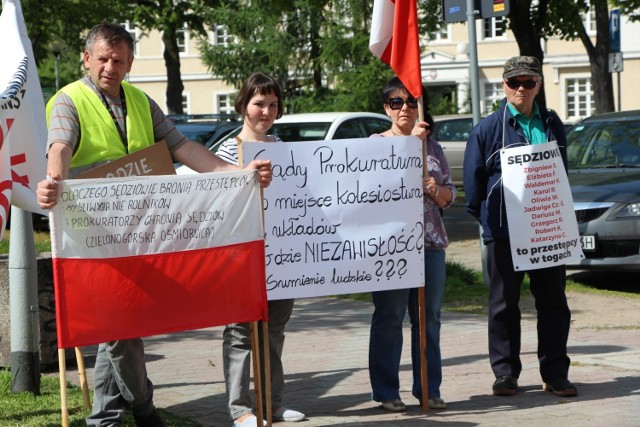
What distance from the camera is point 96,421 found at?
577cm

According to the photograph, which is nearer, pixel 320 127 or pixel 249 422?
pixel 249 422

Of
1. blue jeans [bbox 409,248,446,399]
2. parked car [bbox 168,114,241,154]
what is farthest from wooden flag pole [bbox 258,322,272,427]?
parked car [bbox 168,114,241,154]

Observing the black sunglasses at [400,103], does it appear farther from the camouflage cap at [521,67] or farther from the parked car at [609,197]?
the parked car at [609,197]

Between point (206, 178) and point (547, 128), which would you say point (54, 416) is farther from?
point (547, 128)

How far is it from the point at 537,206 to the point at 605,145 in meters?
6.42

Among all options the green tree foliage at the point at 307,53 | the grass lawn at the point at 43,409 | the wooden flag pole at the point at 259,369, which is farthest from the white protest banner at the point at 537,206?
the green tree foliage at the point at 307,53

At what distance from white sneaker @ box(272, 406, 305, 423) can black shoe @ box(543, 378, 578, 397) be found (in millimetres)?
1582

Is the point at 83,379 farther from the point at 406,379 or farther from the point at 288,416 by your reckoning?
the point at 406,379

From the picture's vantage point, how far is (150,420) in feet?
19.4

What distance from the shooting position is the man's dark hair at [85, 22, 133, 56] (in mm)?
5656

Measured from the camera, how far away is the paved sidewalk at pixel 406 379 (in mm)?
6582

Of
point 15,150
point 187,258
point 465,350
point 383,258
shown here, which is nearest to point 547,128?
point 383,258

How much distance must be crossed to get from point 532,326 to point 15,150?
5071 millimetres

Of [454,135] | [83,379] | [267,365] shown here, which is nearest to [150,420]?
[83,379]
